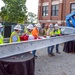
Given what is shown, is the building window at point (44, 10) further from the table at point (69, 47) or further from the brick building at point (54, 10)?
the table at point (69, 47)

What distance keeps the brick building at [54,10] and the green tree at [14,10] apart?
3272 mm

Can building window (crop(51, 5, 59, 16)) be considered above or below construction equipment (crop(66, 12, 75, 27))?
above

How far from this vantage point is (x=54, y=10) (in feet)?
111

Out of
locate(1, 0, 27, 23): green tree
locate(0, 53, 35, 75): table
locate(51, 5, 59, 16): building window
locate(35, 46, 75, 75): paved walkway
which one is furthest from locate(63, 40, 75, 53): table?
locate(1, 0, 27, 23): green tree

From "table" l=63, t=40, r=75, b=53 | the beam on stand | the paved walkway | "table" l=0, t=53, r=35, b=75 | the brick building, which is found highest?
the brick building

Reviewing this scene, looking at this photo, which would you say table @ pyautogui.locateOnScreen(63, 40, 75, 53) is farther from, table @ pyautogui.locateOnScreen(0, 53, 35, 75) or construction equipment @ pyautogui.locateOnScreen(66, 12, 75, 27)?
table @ pyautogui.locateOnScreen(0, 53, 35, 75)

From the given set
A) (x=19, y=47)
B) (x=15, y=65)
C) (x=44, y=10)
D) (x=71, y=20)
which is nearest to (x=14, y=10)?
(x=44, y=10)

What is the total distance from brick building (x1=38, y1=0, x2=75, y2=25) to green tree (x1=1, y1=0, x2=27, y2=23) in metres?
3.27

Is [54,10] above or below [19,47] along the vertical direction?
above

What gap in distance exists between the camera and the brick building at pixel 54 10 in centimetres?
3043

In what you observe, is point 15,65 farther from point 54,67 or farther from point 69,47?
point 69,47

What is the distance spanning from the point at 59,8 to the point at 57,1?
56.7 inches

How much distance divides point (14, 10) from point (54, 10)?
24.8ft

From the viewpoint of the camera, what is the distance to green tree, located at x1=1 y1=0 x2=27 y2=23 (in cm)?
3669
